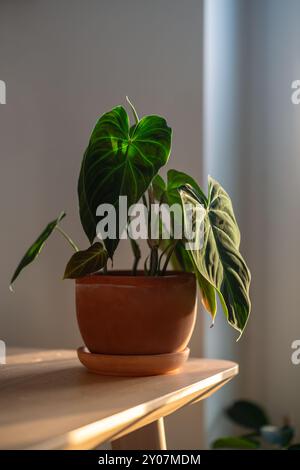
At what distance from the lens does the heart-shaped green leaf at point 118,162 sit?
96 centimetres

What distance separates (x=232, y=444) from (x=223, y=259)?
607 millimetres

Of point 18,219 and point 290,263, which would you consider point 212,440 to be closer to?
point 290,263

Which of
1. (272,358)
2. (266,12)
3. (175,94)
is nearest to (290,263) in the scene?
(272,358)

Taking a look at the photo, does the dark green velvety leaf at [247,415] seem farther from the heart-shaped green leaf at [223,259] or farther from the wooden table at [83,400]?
the heart-shaped green leaf at [223,259]

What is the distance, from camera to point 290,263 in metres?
1.60

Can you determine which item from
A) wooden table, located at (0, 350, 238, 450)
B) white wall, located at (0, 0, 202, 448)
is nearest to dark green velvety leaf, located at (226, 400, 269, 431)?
white wall, located at (0, 0, 202, 448)

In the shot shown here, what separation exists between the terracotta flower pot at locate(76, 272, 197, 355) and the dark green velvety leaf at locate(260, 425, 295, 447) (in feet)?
1.85

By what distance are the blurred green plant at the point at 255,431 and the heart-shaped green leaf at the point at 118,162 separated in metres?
0.72

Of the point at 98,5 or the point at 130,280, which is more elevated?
the point at 98,5

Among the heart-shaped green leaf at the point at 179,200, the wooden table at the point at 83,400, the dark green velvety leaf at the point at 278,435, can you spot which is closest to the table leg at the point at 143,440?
the wooden table at the point at 83,400

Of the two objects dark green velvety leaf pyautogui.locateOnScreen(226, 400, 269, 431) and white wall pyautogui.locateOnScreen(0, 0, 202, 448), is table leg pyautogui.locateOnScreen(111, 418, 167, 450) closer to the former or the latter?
white wall pyautogui.locateOnScreen(0, 0, 202, 448)

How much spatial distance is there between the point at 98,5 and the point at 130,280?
0.77 m

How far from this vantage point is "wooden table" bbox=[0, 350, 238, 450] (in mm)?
667

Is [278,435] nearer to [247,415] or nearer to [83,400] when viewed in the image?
[247,415]
